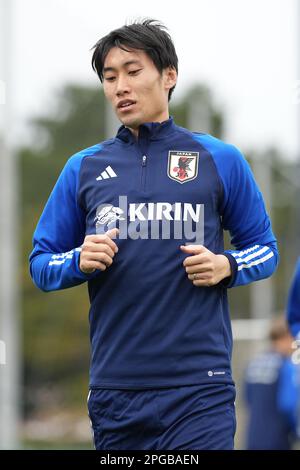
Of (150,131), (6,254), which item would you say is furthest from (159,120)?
(6,254)

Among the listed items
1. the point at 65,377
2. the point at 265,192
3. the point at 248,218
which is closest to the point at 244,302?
the point at 265,192

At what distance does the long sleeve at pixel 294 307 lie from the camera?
693 cm

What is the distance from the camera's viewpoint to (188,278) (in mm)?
4703

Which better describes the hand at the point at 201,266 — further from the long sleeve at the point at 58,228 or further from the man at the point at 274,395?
the man at the point at 274,395

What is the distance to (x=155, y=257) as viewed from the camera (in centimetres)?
471

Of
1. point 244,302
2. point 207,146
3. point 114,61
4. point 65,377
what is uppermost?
point 114,61

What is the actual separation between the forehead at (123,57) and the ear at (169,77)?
4.7 inches

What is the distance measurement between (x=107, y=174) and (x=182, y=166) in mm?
314

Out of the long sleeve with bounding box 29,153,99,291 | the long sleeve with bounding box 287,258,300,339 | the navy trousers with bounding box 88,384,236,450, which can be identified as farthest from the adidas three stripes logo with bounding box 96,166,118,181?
the long sleeve with bounding box 287,258,300,339

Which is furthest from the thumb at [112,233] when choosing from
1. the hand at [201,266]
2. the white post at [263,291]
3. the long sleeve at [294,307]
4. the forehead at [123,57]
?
the white post at [263,291]

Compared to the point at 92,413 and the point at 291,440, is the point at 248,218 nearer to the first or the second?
the point at 92,413

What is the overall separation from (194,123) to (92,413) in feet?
81.2

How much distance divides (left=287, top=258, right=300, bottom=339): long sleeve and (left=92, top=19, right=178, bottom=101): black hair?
2.27 metres

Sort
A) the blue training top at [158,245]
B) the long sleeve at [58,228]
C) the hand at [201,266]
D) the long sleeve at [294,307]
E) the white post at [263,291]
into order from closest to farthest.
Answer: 1. the hand at [201,266]
2. the blue training top at [158,245]
3. the long sleeve at [58,228]
4. the long sleeve at [294,307]
5. the white post at [263,291]
